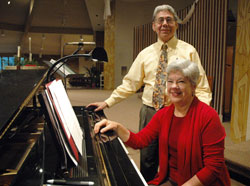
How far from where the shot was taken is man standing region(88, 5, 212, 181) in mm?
1927

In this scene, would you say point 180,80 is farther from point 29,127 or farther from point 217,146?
point 29,127

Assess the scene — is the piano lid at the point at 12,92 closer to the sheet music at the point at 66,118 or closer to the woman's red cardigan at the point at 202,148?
the sheet music at the point at 66,118

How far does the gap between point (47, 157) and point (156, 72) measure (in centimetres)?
126

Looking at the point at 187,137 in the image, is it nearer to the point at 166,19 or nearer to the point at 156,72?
the point at 156,72

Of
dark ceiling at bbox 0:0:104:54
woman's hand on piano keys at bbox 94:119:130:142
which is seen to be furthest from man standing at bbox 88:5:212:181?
dark ceiling at bbox 0:0:104:54

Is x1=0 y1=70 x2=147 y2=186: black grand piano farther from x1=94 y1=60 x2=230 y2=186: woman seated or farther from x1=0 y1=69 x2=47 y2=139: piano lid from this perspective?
x1=94 y1=60 x2=230 y2=186: woman seated

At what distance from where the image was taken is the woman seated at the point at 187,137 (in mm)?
1353

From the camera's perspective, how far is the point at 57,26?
49.3 ft

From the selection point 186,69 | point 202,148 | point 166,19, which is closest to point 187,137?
point 202,148

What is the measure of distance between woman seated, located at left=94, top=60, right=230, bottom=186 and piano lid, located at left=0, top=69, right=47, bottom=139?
432 millimetres

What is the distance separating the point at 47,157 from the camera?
3.33 ft

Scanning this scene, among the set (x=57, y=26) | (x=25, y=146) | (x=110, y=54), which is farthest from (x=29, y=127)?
(x=57, y=26)

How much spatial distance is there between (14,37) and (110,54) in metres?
7.94

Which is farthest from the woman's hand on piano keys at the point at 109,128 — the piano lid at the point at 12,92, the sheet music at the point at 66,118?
the piano lid at the point at 12,92
